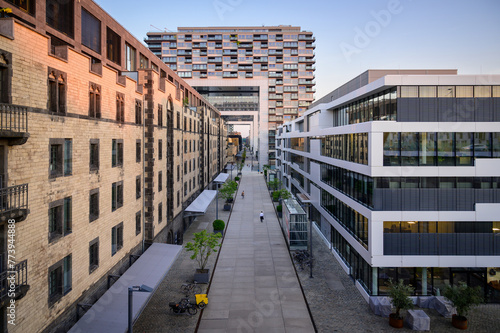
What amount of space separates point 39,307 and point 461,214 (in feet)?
76.6

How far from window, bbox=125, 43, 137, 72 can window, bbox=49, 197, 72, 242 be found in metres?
18.4

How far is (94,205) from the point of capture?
17.9m

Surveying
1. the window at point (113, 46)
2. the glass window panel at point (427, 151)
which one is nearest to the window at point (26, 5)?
the window at point (113, 46)

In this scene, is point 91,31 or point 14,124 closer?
point 14,124

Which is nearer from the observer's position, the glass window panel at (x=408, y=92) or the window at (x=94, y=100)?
the window at (x=94, y=100)

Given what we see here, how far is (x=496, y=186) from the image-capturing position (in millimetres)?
20719

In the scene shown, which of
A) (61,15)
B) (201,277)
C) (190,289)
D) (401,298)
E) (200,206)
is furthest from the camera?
(200,206)

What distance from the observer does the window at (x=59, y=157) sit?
13812 millimetres

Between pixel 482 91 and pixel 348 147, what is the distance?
9.38 meters

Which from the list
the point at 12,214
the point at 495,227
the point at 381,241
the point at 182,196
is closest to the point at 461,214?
the point at 495,227

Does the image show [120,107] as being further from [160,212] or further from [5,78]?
[160,212]

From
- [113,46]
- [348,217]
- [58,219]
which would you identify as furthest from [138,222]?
[348,217]

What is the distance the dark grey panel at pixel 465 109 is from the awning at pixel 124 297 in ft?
70.9

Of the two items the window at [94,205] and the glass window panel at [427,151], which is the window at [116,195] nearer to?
the window at [94,205]
